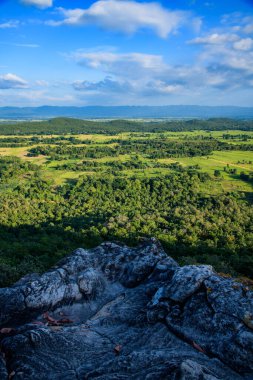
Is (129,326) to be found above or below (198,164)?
above

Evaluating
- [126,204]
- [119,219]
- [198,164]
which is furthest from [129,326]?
[198,164]

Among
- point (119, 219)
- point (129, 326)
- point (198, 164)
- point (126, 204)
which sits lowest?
point (126, 204)

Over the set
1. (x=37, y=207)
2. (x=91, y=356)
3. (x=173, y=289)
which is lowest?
(x=37, y=207)

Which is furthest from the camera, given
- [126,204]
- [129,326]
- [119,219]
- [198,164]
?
[198,164]

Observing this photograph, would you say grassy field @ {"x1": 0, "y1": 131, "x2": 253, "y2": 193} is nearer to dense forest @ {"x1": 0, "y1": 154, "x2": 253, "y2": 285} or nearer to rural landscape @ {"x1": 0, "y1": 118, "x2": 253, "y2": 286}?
rural landscape @ {"x1": 0, "y1": 118, "x2": 253, "y2": 286}

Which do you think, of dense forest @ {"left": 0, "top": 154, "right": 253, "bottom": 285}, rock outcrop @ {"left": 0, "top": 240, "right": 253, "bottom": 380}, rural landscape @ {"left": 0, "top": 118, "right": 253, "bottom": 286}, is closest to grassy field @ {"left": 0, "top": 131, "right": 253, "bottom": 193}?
rural landscape @ {"left": 0, "top": 118, "right": 253, "bottom": 286}

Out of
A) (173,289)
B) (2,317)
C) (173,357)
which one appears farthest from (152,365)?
(2,317)

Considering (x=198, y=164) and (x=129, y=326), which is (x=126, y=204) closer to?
(x=198, y=164)

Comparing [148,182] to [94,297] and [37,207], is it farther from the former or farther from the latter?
[94,297]
